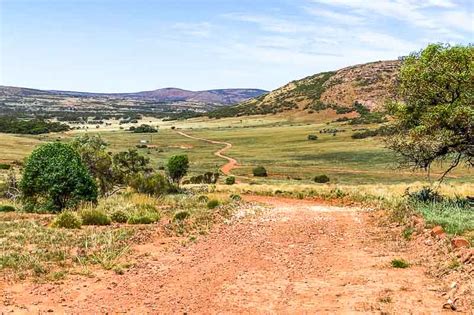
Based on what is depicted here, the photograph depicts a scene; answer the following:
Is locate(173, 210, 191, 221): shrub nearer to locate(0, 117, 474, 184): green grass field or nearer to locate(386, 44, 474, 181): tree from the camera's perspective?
locate(386, 44, 474, 181): tree

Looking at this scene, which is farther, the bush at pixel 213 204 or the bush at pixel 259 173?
the bush at pixel 259 173

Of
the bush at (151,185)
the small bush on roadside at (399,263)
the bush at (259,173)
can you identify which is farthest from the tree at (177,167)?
the small bush on roadside at (399,263)

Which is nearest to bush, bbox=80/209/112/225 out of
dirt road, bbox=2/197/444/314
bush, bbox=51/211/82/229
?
bush, bbox=51/211/82/229

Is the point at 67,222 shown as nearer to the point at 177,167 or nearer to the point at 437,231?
the point at 437,231

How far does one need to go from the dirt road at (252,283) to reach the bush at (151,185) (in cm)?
2266

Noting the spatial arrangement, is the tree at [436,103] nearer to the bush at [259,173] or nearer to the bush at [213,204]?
the bush at [213,204]

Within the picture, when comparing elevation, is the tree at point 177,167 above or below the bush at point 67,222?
below

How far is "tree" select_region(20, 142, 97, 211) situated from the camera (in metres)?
26.0

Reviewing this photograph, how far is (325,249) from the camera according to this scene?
55.2 feet

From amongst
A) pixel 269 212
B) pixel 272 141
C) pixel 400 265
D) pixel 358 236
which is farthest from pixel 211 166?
pixel 400 265

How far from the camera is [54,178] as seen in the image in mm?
26016

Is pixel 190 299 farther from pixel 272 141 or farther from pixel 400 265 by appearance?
pixel 272 141

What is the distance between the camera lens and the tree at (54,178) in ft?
85.4

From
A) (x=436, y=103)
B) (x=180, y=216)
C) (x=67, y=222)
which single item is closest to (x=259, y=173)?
(x=436, y=103)
